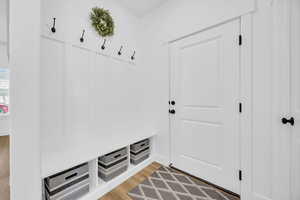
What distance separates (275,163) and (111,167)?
5.73ft

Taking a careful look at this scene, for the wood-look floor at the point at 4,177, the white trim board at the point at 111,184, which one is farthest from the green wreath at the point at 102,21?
the wood-look floor at the point at 4,177

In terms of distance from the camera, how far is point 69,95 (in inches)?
59.9

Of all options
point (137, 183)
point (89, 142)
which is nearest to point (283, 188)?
point (137, 183)

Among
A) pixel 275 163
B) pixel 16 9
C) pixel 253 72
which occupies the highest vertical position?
pixel 16 9

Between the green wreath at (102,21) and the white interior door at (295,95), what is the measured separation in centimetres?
203

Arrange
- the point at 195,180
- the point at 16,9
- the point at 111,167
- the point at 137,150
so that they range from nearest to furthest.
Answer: the point at 16,9
the point at 111,167
the point at 195,180
the point at 137,150

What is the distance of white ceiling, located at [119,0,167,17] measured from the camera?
2168 mm

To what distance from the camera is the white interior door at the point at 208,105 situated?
→ 60.6 inches

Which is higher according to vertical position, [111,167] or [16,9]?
[16,9]

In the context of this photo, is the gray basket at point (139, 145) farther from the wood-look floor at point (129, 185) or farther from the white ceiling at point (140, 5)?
the white ceiling at point (140, 5)

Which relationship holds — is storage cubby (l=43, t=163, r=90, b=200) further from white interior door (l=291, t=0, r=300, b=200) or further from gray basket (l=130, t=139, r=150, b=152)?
white interior door (l=291, t=0, r=300, b=200)

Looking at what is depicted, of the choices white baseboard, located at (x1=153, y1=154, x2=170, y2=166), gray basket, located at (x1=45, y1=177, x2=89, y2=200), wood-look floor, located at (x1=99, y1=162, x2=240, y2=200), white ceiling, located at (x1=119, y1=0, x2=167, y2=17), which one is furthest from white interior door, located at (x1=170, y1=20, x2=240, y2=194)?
gray basket, located at (x1=45, y1=177, x2=89, y2=200)

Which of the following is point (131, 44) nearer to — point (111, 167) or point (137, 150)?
point (137, 150)

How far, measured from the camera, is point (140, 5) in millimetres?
2248
